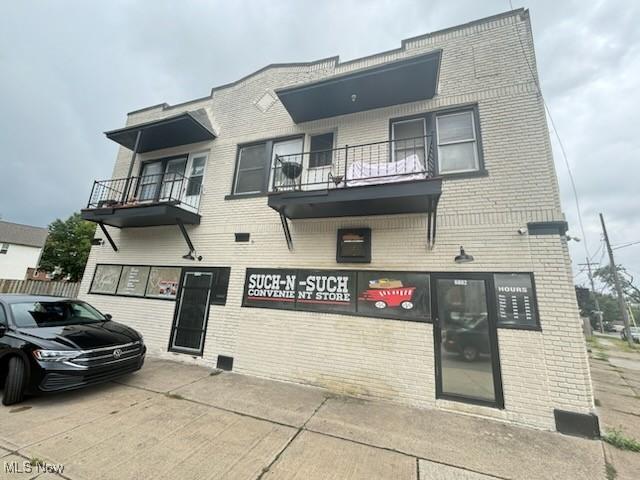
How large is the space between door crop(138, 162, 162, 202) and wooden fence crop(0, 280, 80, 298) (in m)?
5.72

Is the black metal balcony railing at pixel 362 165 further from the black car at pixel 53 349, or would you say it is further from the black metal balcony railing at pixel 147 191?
the black car at pixel 53 349

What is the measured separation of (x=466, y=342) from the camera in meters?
4.54

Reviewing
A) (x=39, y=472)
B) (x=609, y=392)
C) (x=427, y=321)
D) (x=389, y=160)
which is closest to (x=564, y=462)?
(x=427, y=321)

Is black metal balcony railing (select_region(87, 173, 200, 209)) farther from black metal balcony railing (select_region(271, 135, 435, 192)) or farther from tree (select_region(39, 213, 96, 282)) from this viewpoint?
tree (select_region(39, 213, 96, 282))

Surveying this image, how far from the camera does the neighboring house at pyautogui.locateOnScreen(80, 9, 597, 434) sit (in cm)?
438

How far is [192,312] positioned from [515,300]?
7054 mm

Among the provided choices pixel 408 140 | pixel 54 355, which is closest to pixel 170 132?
pixel 54 355

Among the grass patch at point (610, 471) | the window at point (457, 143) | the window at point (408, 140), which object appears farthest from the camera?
the window at point (408, 140)

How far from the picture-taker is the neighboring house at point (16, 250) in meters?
29.7

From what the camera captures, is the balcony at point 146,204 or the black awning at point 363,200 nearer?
the black awning at point 363,200

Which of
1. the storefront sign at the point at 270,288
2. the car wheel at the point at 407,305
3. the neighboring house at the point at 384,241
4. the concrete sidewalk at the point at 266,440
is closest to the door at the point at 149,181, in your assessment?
the neighboring house at the point at 384,241

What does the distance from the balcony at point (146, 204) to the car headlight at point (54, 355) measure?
3428 millimetres

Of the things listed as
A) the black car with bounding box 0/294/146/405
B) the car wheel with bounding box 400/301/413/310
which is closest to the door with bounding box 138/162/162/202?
the black car with bounding box 0/294/146/405

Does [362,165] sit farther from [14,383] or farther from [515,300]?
[14,383]
